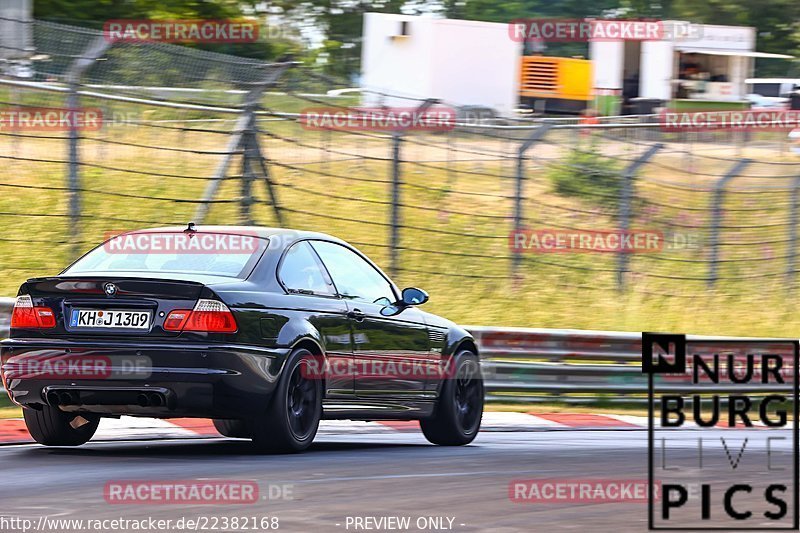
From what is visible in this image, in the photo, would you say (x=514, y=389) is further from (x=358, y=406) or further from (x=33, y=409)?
(x=33, y=409)

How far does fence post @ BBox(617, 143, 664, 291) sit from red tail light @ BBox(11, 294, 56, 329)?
986 centimetres

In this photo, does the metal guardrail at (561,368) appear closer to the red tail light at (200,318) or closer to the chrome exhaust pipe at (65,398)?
the red tail light at (200,318)

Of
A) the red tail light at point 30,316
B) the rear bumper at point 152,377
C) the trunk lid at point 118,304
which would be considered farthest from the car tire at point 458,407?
the red tail light at point 30,316

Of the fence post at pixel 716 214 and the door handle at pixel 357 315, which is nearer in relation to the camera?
the door handle at pixel 357 315

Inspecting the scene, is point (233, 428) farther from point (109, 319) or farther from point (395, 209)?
point (395, 209)

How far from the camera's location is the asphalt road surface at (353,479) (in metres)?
5.94

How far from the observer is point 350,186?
1794cm

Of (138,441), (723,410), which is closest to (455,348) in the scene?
(138,441)

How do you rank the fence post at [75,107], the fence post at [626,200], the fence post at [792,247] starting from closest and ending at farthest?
1. the fence post at [75,107]
2. the fence post at [626,200]
3. the fence post at [792,247]

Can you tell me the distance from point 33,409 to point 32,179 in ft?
25.0

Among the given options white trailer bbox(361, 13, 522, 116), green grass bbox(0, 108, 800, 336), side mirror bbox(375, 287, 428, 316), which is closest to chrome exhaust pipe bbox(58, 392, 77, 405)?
side mirror bbox(375, 287, 428, 316)

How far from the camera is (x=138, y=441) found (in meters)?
9.20

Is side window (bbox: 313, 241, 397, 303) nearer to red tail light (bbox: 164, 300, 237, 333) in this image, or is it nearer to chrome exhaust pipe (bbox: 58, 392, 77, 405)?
red tail light (bbox: 164, 300, 237, 333)

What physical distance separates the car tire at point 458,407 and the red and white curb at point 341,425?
96cm
